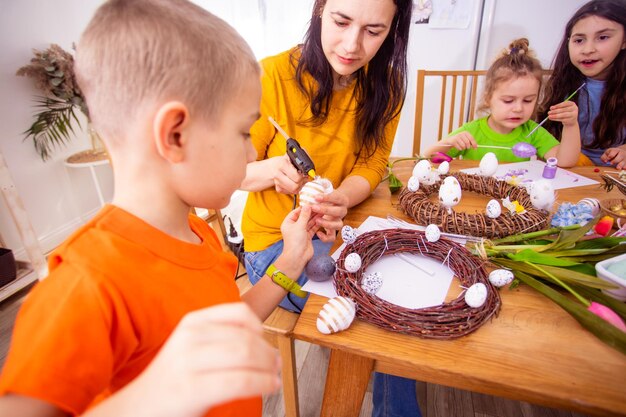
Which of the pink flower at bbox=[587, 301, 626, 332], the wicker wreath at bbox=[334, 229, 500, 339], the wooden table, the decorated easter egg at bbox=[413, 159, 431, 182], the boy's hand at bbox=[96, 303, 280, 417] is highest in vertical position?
the boy's hand at bbox=[96, 303, 280, 417]

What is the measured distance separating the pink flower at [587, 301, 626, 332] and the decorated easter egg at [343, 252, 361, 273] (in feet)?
1.32

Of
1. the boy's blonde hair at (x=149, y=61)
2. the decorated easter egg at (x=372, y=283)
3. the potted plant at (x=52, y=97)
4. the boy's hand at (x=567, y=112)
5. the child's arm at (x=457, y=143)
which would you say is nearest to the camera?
the boy's blonde hair at (x=149, y=61)

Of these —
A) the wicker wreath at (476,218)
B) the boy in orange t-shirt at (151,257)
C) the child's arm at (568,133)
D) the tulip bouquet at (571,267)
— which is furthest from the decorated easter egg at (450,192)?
the child's arm at (568,133)

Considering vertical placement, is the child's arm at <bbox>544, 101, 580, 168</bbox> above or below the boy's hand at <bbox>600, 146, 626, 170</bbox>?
above

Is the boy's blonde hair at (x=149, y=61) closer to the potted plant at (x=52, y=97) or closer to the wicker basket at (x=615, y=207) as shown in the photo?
the wicker basket at (x=615, y=207)

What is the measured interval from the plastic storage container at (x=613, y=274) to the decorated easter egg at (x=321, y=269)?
1.63 ft

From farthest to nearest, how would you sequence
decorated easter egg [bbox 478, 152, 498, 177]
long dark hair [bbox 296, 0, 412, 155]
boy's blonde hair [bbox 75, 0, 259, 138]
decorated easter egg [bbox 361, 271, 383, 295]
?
1. decorated easter egg [bbox 478, 152, 498, 177]
2. long dark hair [bbox 296, 0, 412, 155]
3. decorated easter egg [bbox 361, 271, 383, 295]
4. boy's blonde hair [bbox 75, 0, 259, 138]

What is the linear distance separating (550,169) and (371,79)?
0.71 m

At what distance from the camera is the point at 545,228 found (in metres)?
0.87

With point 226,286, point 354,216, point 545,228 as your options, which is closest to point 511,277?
point 545,228

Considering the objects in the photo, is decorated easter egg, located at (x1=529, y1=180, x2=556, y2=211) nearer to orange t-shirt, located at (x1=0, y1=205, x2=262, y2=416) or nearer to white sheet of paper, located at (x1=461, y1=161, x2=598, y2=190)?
white sheet of paper, located at (x1=461, y1=161, x2=598, y2=190)

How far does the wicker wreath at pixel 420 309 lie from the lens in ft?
1.82

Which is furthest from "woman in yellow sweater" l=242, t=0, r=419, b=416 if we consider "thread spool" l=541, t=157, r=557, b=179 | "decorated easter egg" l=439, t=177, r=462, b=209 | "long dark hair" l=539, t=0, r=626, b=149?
"long dark hair" l=539, t=0, r=626, b=149

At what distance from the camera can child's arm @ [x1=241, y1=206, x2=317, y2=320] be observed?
0.73 metres
